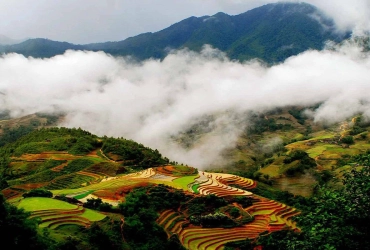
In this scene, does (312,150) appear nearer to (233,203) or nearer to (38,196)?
(233,203)

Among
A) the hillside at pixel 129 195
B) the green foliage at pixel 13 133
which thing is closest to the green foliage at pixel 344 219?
the hillside at pixel 129 195

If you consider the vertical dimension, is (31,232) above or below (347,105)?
above

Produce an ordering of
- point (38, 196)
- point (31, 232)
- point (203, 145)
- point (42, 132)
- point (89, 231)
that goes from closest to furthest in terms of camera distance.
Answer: point (31, 232)
point (89, 231)
point (38, 196)
point (42, 132)
point (203, 145)

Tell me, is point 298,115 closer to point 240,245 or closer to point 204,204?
point 204,204

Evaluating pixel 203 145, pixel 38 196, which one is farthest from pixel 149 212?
pixel 203 145

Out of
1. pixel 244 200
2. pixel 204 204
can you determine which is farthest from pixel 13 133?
pixel 244 200

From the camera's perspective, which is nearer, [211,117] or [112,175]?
[112,175]

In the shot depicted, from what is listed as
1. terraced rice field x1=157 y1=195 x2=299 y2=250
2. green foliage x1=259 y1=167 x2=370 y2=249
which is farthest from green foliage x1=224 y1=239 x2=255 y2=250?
Answer: green foliage x1=259 y1=167 x2=370 y2=249

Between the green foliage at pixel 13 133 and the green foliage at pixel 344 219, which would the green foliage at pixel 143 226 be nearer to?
the green foliage at pixel 344 219

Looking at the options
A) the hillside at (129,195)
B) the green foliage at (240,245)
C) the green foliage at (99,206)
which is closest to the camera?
the hillside at (129,195)

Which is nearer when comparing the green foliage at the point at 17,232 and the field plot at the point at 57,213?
the green foliage at the point at 17,232

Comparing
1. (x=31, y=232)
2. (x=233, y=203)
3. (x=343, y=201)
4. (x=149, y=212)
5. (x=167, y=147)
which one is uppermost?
(x=343, y=201)
